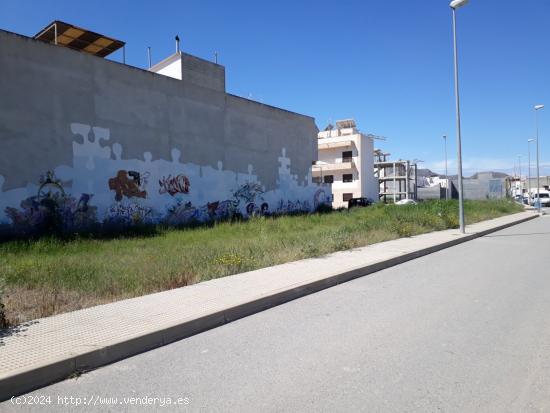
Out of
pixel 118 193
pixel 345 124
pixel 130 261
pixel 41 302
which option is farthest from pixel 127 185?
pixel 345 124

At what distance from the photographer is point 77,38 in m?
21.1

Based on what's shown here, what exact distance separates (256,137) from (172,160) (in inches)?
284

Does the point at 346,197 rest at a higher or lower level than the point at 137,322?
higher

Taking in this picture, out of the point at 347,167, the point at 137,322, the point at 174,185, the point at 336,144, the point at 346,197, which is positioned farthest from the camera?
the point at 336,144

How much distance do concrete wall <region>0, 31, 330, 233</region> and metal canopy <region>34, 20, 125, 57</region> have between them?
12.3ft

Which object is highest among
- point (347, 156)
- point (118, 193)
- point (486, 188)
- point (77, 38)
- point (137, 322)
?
point (77, 38)

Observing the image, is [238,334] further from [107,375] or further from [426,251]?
[426,251]

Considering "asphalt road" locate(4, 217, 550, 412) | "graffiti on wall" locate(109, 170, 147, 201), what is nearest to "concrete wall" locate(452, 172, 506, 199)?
"graffiti on wall" locate(109, 170, 147, 201)

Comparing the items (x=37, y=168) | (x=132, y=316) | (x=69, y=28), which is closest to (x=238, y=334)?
(x=132, y=316)

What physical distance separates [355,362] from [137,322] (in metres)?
2.70

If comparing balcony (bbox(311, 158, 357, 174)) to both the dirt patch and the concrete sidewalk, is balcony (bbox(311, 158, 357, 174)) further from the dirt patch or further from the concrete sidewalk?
the dirt patch

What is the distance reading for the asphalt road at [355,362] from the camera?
11.9ft

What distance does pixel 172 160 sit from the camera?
67.8 ft

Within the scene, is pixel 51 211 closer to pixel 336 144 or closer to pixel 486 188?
pixel 336 144
